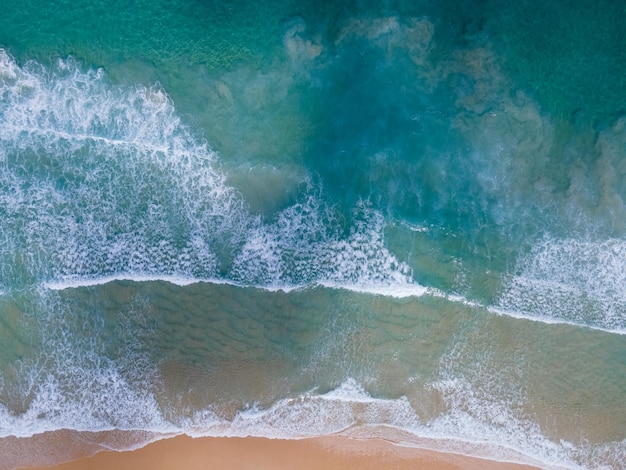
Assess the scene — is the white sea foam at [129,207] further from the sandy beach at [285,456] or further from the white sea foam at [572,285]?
the sandy beach at [285,456]

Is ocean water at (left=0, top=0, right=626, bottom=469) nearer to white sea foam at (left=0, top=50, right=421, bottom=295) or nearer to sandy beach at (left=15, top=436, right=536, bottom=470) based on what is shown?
white sea foam at (left=0, top=50, right=421, bottom=295)

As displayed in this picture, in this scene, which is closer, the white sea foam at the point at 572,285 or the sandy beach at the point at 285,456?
the white sea foam at the point at 572,285

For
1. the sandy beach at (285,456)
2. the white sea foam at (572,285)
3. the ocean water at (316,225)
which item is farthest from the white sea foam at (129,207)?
the sandy beach at (285,456)

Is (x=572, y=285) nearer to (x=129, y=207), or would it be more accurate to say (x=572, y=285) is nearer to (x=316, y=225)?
(x=316, y=225)

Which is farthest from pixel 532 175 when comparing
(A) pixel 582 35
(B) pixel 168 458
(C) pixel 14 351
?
(C) pixel 14 351

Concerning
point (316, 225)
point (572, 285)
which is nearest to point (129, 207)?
point (316, 225)

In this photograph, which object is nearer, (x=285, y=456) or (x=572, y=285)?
(x=572, y=285)
